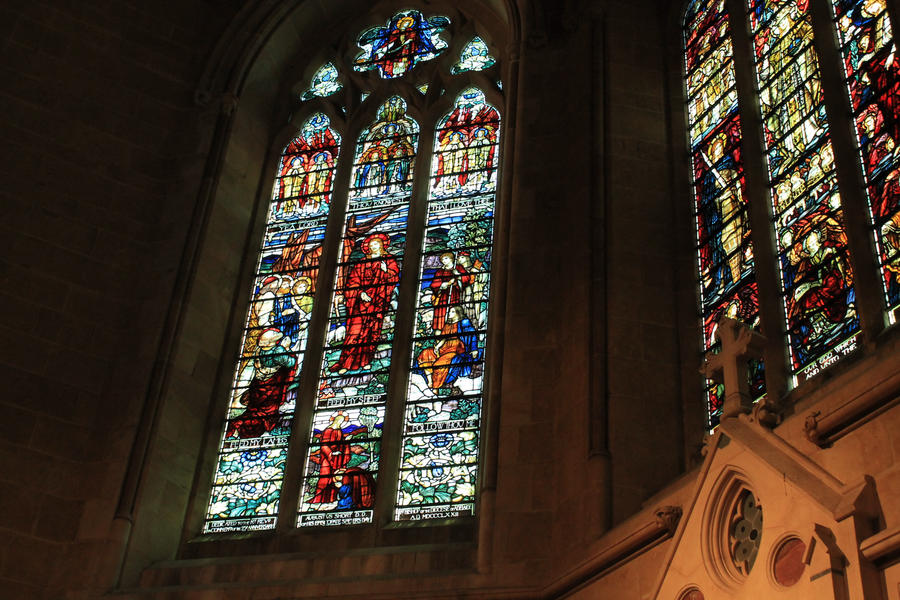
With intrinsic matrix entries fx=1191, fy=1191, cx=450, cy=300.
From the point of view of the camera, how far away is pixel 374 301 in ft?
34.6

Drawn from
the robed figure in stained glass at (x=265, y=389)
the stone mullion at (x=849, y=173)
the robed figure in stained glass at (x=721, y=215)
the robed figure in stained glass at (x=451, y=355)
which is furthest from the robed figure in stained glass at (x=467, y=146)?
the stone mullion at (x=849, y=173)

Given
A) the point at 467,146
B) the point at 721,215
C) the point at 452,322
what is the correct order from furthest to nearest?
the point at 467,146, the point at 452,322, the point at 721,215

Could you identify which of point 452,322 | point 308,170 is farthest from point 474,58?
point 452,322

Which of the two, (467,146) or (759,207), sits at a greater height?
(467,146)

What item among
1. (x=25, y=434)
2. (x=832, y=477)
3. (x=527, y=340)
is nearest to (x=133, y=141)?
(x=25, y=434)

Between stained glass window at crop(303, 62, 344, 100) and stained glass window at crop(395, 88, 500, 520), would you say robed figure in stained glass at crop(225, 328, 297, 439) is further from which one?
stained glass window at crop(303, 62, 344, 100)

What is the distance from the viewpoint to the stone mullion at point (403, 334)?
367 inches

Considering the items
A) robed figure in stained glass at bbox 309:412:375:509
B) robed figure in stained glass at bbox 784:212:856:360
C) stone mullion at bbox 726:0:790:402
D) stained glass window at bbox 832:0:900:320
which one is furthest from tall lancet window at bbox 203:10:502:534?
stained glass window at bbox 832:0:900:320

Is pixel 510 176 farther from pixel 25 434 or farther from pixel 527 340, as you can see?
pixel 25 434

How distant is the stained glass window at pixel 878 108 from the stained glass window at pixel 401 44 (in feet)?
16.4

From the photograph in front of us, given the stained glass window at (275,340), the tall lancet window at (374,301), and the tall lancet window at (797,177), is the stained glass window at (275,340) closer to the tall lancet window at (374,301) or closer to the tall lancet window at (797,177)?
the tall lancet window at (374,301)

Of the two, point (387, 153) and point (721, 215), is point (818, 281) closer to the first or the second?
point (721, 215)

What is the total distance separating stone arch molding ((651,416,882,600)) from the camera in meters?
4.86

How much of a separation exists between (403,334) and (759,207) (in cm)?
329
